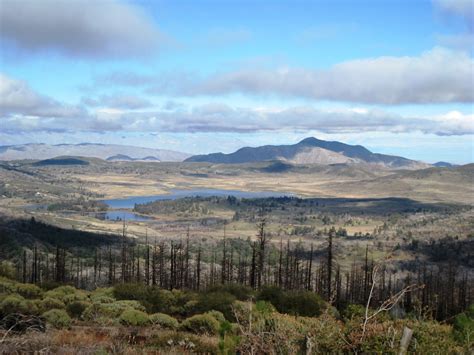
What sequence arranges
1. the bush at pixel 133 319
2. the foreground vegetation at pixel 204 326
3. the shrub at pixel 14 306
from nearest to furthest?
the foreground vegetation at pixel 204 326 → the shrub at pixel 14 306 → the bush at pixel 133 319

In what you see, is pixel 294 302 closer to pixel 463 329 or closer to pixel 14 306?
pixel 14 306

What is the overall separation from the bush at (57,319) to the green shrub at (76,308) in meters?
3.61

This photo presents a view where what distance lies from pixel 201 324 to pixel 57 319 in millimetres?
6146

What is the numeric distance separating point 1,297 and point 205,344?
1341 centimetres

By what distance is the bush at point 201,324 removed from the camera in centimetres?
2022

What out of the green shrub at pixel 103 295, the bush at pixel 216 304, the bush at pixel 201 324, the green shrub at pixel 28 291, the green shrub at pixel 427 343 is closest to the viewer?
the green shrub at pixel 427 343

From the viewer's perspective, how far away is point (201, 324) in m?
20.8

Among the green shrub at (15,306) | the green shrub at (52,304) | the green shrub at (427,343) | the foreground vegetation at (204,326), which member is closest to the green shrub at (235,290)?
the foreground vegetation at (204,326)

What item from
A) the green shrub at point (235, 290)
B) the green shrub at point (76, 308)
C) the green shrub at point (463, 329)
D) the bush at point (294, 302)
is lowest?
the green shrub at point (235, 290)

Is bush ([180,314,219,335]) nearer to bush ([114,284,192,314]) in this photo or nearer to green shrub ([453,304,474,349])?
bush ([114,284,192,314])

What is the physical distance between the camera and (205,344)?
48.0 ft

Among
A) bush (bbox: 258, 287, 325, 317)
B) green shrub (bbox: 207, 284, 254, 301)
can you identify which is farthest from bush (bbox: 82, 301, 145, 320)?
green shrub (bbox: 207, 284, 254, 301)

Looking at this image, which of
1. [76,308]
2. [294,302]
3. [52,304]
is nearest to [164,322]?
[76,308]

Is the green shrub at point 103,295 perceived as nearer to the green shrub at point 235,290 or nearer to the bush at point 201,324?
the green shrub at point 235,290
